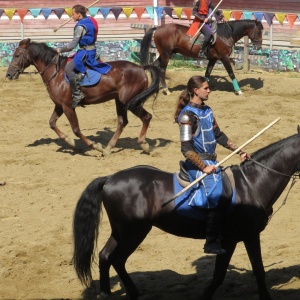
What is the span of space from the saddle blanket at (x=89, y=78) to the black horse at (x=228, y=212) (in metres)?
6.15

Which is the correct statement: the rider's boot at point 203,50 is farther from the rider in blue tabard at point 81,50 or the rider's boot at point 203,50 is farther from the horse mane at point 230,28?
the rider in blue tabard at point 81,50

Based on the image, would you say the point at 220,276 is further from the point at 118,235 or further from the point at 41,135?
the point at 41,135

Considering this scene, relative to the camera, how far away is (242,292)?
7.98 metres

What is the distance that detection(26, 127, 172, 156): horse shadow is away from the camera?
46.4 ft

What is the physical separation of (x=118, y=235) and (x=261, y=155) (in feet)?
5.16

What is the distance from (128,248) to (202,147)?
1.21 metres

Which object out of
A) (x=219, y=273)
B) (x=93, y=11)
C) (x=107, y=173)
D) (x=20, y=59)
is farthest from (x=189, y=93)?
(x=93, y=11)

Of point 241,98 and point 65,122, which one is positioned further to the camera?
point 241,98

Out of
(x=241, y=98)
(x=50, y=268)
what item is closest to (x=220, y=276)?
(x=50, y=268)

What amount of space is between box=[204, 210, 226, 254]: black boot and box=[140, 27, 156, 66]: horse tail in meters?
12.0

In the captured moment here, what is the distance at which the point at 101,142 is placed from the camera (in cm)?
1468

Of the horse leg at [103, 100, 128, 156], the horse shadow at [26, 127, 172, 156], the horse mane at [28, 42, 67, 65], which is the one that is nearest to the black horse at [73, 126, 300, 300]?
the horse leg at [103, 100, 128, 156]

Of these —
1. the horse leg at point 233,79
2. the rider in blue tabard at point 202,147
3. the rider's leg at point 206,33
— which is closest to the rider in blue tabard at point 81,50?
the rider's leg at point 206,33

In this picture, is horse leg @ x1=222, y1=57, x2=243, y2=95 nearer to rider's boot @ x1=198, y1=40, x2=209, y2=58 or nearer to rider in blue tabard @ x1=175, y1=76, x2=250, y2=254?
rider's boot @ x1=198, y1=40, x2=209, y2=58
